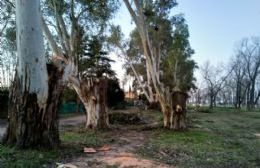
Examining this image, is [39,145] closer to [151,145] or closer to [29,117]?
[29,117]

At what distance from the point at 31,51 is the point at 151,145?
447cm

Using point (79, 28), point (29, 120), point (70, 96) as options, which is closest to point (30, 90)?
point (29, 120)

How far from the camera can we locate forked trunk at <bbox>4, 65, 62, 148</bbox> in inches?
285

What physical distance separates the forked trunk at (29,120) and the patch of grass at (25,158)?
33 centimetres

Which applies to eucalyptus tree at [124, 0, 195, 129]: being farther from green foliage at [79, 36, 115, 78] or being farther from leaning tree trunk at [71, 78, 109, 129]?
green foliage at [79, 36, 115, 78]

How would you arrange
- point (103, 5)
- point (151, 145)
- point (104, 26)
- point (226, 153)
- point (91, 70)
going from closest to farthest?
point (226, 153) < point (151, 145) < point (103, 5) < point (104, 26) < point (91, 70)

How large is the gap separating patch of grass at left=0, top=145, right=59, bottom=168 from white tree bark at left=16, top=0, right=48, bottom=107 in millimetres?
1149

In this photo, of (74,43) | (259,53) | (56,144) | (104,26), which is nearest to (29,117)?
(56,144)

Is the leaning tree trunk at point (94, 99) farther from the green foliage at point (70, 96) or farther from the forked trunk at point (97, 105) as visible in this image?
the green foliage at point (70, 96)

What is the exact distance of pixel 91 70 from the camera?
113ft

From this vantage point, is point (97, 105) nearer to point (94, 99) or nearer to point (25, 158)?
point (94, 99)

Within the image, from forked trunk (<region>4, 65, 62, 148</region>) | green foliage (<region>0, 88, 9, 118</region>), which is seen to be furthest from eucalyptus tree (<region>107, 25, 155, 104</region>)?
forked trunk (<region>4, 65, 62, 148</region>)

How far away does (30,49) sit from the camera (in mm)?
7117

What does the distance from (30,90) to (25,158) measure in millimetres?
1652
